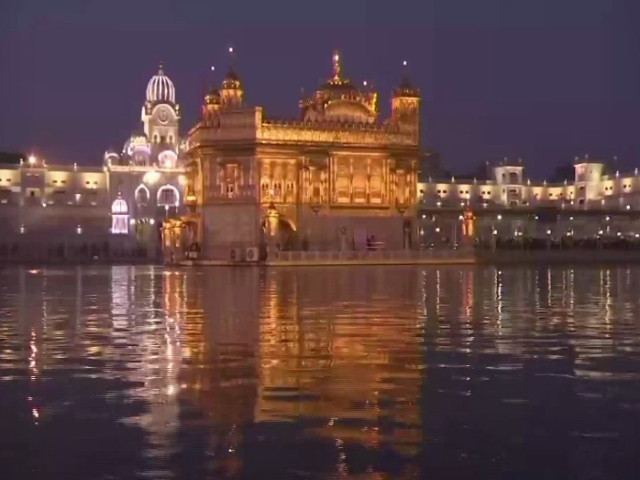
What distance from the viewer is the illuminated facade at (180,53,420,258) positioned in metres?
Result: 68.6

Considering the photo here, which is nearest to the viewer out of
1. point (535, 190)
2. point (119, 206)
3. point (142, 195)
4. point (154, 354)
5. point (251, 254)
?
point (154, 354)

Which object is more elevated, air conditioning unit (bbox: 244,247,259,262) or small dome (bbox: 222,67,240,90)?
small dome (bbox: 222,67,240,90)

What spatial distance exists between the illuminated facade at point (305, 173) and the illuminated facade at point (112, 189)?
110ft

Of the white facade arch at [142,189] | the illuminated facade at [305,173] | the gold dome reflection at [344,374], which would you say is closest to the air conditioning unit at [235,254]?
the illuminated facade at [305,173]

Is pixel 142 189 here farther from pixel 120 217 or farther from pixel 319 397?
pixel 319 397

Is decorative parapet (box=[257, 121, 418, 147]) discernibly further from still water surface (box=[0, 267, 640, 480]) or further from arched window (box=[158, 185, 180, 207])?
still water surface (box=[0, 267, 640, 480])

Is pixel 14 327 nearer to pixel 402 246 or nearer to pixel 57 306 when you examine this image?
pixel 57 306

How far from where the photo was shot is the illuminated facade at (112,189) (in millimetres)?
108000

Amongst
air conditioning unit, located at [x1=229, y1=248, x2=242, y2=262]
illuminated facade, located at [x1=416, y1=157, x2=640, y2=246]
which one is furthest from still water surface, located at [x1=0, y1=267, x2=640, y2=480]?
illuminated facade, located at [x1=416, y1=157, x2=640, y2=246]

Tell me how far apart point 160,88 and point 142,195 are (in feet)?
62.7

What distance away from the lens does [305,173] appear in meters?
70.5

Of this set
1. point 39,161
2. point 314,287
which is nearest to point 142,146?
point 39,161

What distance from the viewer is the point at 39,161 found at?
391 ft

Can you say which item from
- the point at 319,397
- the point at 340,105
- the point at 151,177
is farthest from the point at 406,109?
the point at 319,397
